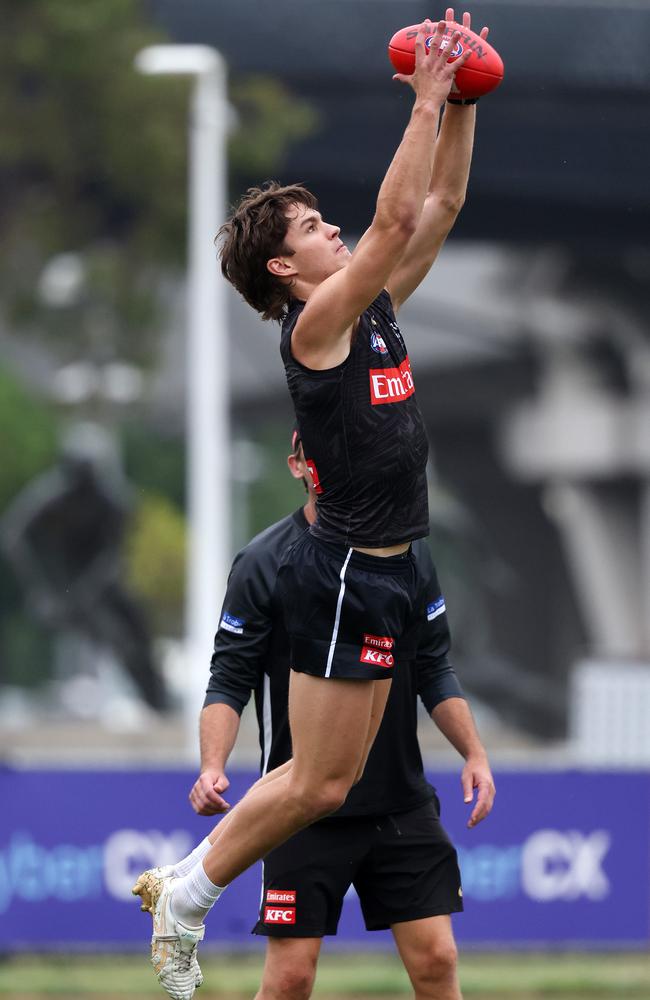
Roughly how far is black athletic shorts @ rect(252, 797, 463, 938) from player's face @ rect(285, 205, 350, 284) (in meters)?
1.73

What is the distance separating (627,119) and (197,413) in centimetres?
638

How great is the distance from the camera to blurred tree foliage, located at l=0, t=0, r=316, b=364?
23.5 m

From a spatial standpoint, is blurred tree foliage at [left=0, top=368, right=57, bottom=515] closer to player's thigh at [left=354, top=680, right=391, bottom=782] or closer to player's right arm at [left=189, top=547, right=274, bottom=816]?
player's right arm at [left=189, top=547, right=274, bottom=816]

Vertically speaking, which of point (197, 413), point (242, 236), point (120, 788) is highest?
point (242, 236)

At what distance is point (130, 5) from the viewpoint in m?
22.6

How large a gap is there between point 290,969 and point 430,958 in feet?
1.42

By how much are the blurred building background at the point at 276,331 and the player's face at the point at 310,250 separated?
772cm

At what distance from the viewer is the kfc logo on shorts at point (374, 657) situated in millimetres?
5246

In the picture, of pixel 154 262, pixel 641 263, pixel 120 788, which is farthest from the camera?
pixel 641 263

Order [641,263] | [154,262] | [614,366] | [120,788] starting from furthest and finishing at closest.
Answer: [614,366] < [641,263] < [154,262] < [120,788]

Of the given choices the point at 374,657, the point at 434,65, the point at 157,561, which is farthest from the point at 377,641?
the point at 157,561

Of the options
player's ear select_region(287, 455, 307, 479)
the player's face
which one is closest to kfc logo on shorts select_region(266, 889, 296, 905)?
player's ear select_region(287, 455, 307, 479)

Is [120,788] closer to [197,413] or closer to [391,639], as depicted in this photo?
[391,639]

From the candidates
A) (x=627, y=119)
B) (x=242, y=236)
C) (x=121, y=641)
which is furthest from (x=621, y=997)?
(x=121, y=641)
